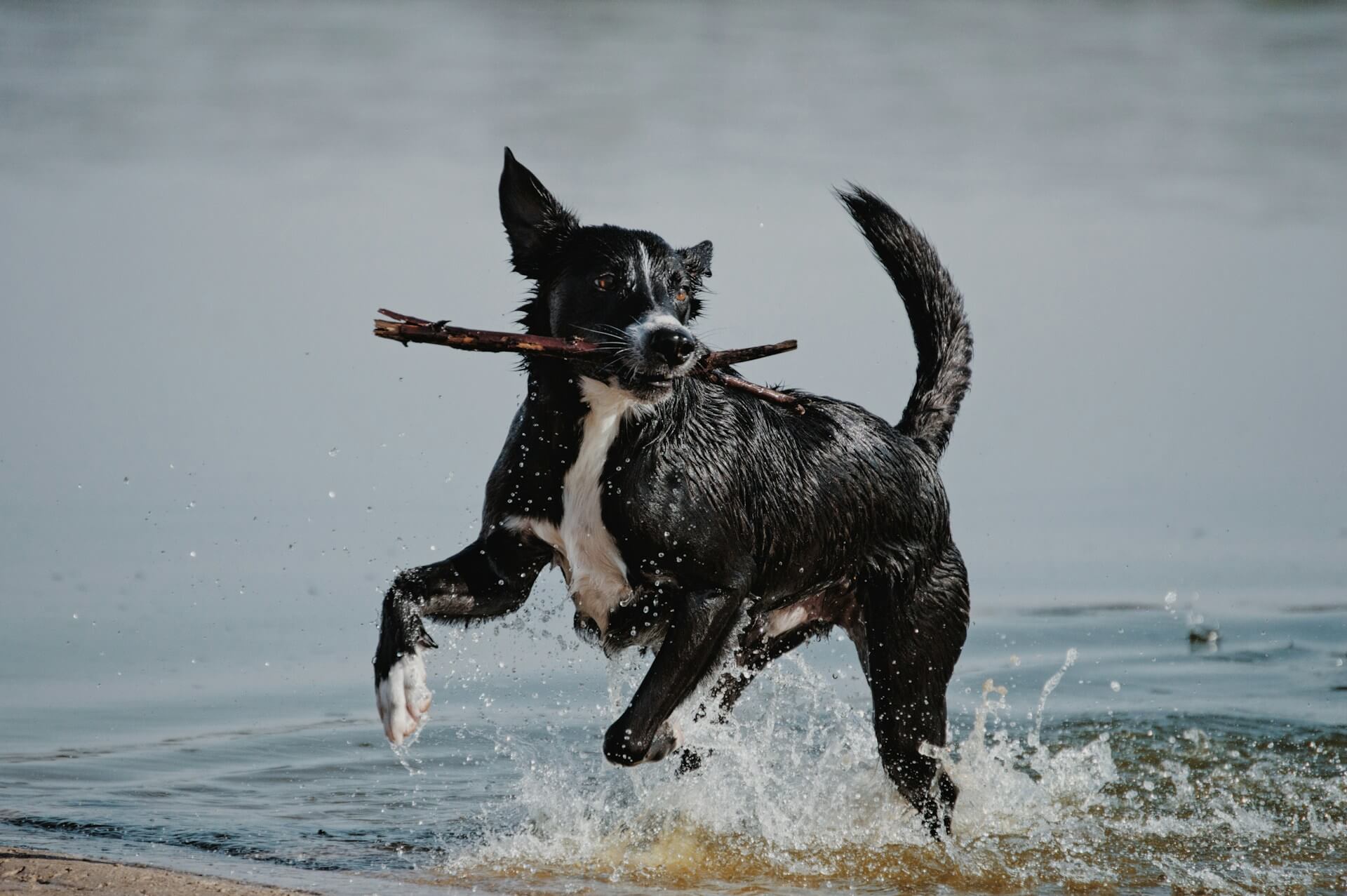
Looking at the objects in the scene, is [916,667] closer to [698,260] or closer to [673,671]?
[673,671]

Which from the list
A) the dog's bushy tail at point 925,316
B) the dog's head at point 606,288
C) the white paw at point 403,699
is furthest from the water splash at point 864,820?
the dog's head at point 606,288

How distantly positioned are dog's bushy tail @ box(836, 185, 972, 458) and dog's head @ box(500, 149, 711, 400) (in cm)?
95

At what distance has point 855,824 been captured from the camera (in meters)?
5.12

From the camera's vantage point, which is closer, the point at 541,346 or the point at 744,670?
the point at 541,346

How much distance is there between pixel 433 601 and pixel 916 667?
58.6 inches

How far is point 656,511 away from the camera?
446 centimetres

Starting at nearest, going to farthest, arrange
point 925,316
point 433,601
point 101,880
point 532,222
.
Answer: point 101,880
point 433,601
point 532,222
point 925,316

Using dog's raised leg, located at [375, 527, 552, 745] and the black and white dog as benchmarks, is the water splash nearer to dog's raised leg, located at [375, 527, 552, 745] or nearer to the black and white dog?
the black and white dog

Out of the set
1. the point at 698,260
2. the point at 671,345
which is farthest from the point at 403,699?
the point at 698,260

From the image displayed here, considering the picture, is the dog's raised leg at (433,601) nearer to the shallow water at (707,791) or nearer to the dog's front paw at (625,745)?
the shallow water at (707,791)

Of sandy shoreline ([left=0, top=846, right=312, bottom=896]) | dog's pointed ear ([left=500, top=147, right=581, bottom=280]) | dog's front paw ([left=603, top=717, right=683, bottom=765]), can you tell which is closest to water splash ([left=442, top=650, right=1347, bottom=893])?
dog's front paw ([left=603, top=717, right=683, bottom=765])

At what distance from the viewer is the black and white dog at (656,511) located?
14.5 ft

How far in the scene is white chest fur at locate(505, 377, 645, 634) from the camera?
14.6ft

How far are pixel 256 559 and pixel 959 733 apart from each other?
13.0 ft
